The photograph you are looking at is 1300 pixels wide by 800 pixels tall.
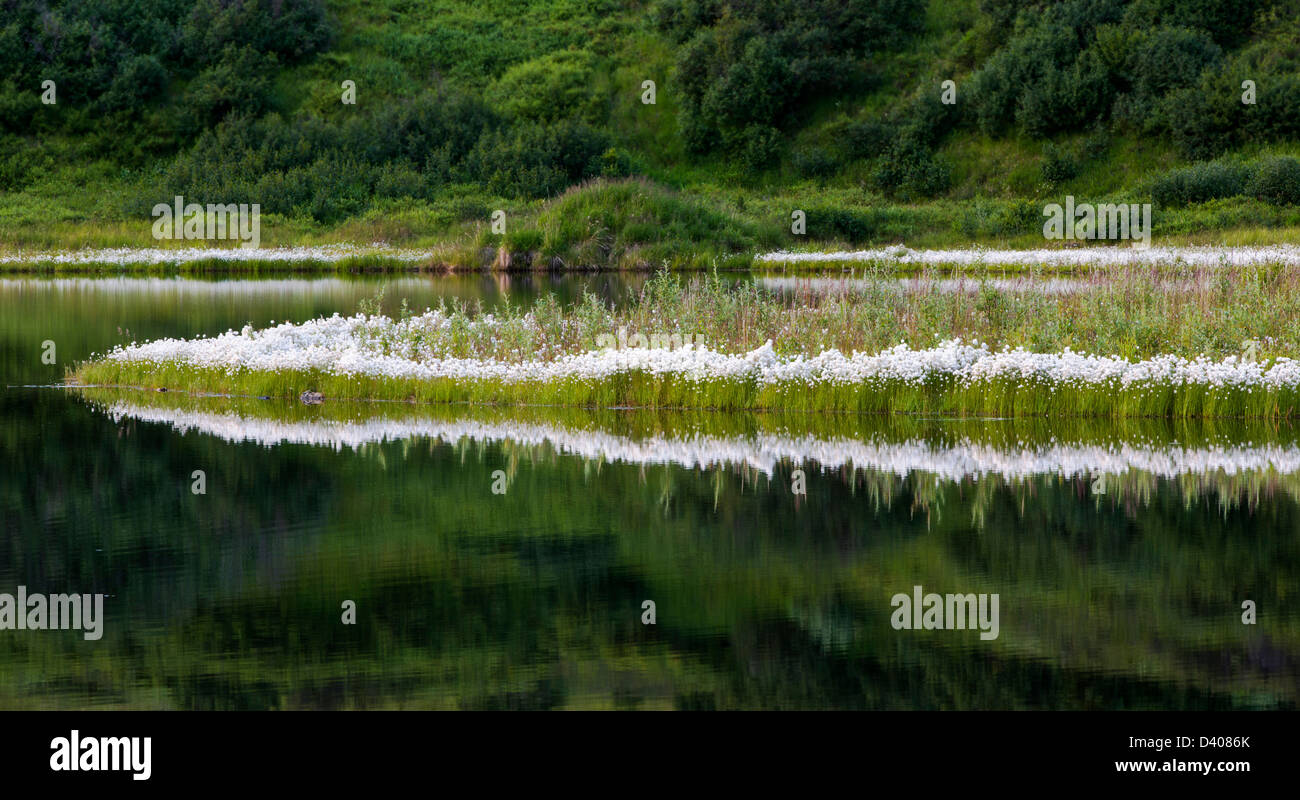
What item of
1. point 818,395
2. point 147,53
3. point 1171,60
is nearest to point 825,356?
point 818,395

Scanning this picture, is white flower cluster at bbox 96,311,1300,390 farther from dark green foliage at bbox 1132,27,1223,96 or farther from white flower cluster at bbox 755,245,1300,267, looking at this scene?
dark green foliage at bbox 1132,27,1223,96

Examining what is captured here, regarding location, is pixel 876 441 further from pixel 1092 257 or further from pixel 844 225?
pixel 844 225

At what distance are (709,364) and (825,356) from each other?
4.97 ft

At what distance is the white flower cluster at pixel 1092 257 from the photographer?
3303cm

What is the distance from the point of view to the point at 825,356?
18.9m

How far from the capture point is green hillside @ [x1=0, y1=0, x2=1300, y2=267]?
170 feet

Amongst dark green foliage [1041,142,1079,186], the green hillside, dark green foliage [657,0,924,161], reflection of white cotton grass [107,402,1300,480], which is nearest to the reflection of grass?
reflection of white cotton grass [107,402,1300,480]

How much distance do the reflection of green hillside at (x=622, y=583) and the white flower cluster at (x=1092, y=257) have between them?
19.2m

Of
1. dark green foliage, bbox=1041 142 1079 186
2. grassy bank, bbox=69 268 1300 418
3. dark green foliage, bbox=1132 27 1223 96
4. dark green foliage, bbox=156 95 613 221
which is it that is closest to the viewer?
grassy bank, bbox=69 268 1300 418

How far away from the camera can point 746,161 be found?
71.0 m

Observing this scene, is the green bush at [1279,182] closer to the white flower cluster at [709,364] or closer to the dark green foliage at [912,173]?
the dark green foliage at [912,173]

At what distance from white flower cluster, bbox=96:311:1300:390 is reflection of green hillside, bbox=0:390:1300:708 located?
4.14 m

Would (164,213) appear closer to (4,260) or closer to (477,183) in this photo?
(4,260)

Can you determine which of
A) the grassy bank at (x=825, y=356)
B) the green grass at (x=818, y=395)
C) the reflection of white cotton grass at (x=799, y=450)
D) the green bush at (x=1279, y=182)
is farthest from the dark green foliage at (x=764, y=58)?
the reflection of white cotton grass at (x=799, y=450)
